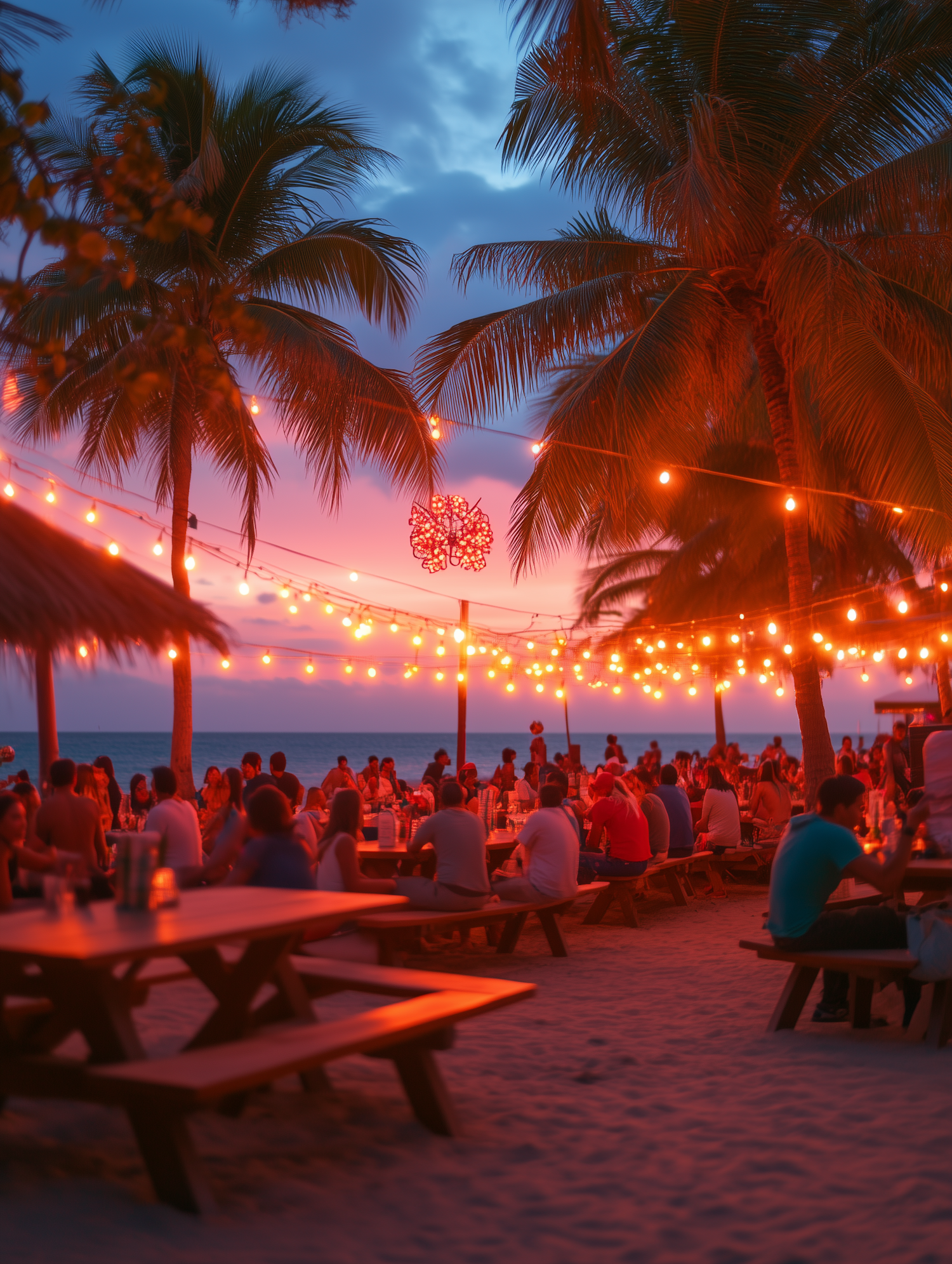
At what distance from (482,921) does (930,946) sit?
3.25 meters

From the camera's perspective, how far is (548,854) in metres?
7.48

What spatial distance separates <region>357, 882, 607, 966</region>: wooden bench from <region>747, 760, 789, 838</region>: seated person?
4035mm

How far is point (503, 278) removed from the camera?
39.2 feet

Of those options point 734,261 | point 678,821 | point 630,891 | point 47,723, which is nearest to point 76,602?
point 630,891

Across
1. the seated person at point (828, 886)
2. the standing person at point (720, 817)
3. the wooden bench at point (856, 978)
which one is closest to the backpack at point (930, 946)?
the wooden bench at point (856, 978)

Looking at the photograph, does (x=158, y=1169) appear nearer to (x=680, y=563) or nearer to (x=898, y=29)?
(x=898, y=29)

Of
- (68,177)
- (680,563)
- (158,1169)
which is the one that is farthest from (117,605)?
(680,563)

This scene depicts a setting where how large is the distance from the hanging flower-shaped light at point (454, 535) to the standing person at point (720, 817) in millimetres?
3406

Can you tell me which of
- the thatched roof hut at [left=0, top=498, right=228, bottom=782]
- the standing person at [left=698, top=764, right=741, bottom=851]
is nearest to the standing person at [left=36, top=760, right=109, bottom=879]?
the thatched roof hut at [left=0, top=498, right=228, bottom=782]

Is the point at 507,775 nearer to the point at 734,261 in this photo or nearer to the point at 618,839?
the point at 618,839

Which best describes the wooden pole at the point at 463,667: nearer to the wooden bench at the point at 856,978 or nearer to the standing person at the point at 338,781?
the standing person at the point at 338,781

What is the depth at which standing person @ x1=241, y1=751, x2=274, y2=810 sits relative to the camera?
28.1 ft

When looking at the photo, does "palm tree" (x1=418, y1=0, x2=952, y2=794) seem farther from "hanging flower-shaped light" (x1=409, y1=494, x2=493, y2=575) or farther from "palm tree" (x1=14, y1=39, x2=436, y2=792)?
"palm tree" (x1=14, y1=39, x2=436, y2=792)

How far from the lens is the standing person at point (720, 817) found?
421 inches
